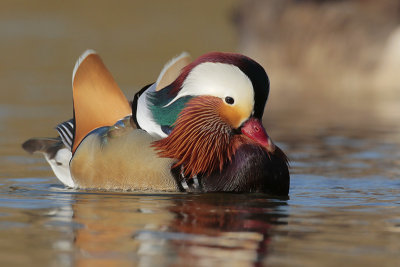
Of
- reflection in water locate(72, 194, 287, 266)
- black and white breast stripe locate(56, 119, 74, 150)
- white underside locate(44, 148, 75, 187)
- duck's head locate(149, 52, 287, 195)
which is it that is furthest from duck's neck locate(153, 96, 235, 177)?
black and white breast stripe locate(56, 119, 74, 150)

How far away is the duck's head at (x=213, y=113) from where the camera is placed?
6344 millimetres

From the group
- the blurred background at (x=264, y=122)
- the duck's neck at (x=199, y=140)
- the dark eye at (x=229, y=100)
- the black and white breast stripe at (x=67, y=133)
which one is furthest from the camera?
the black and white breast stripe at (x=67, y=133)

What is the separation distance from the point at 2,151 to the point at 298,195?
120 inches

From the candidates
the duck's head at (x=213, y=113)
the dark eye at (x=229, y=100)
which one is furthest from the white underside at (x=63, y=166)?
the dark eye at (x=229, y=100)

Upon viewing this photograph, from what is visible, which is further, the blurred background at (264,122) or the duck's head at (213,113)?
the duck's head at (213,113)

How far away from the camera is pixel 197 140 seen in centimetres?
666

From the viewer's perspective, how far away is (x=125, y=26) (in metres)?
A: 19.5

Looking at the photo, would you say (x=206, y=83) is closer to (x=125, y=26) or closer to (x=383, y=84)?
(x=383, y=84)

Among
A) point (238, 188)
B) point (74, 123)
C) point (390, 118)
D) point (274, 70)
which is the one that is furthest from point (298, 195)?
point (274, 70)

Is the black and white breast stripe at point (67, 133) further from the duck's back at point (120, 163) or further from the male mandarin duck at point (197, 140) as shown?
the male mandarin duck at point (197, 140)

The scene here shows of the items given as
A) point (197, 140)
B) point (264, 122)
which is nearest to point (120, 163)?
point (197, 140)

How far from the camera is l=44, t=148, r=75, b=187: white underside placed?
721 cm

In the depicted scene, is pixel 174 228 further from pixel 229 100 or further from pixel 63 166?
pixel 63 166

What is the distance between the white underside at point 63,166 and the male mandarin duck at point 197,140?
22 centimetres
